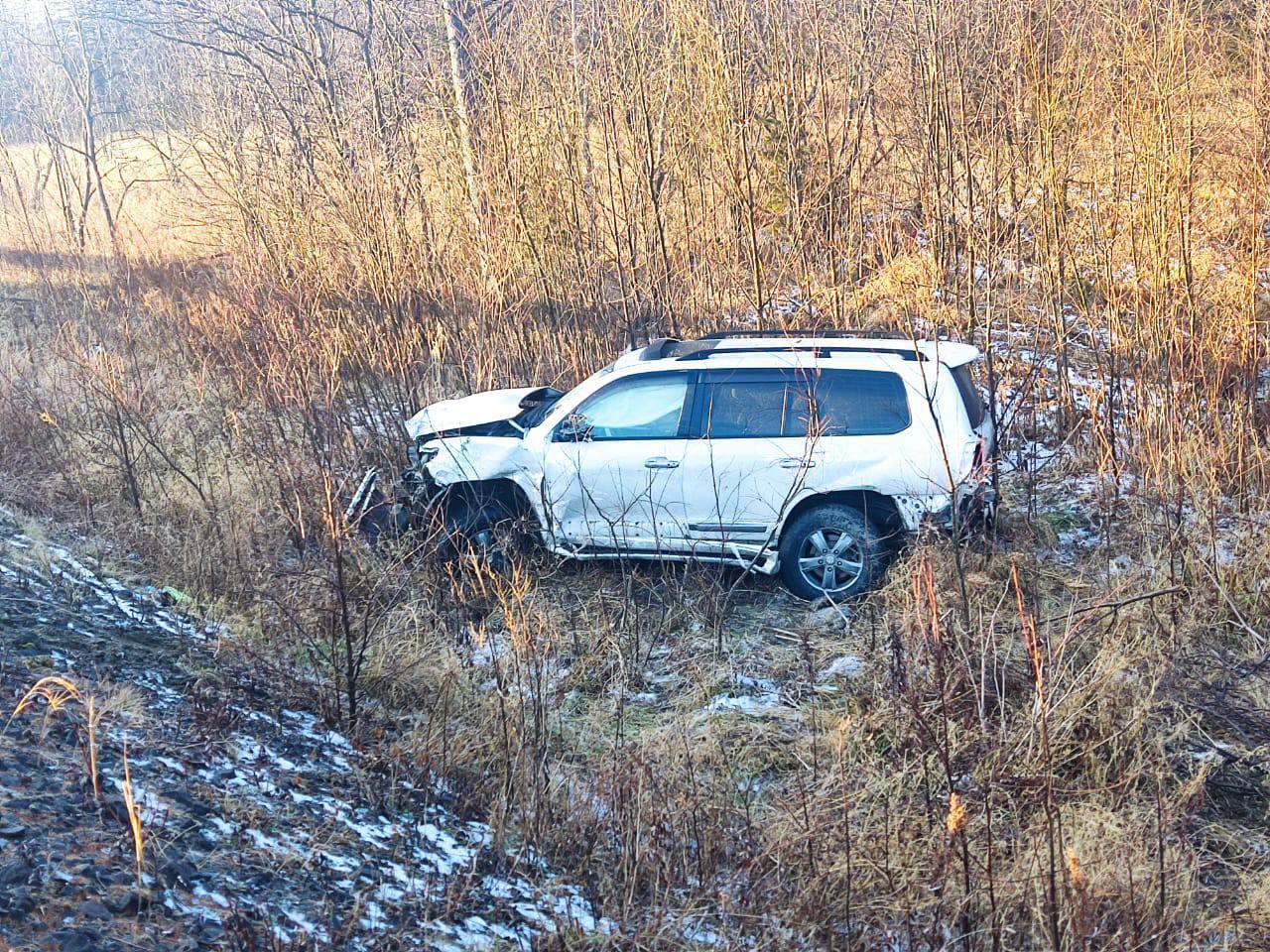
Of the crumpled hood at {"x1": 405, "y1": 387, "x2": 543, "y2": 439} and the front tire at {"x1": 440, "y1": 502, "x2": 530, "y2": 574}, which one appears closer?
the front tire at {"x1": 440, "y1": 502, "x2": 530, "y2": 574}

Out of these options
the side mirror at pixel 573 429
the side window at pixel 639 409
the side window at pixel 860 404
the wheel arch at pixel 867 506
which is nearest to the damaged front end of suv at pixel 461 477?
the side mirror at pixel 573 429

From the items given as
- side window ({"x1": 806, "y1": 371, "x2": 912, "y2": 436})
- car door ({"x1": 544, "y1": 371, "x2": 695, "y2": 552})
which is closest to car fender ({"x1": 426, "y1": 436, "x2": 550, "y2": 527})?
car door ({"x1": 544, "y1": 371, "x2": 695, "y2": 552})

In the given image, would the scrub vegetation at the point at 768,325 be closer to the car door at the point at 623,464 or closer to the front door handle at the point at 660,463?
the car door at the point at 623,464

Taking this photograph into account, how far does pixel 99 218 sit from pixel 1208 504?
2037 centimetres

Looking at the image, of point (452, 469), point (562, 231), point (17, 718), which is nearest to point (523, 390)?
point (452, 469)

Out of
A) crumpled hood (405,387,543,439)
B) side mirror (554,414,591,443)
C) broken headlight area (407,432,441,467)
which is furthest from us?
crumpled hood (405,387,543,439)

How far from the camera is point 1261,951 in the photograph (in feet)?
10.7

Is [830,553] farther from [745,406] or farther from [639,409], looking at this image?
[639,409]

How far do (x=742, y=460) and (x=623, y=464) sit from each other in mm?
792

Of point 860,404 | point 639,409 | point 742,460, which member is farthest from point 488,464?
point 860,404

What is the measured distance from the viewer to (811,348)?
21.3ft

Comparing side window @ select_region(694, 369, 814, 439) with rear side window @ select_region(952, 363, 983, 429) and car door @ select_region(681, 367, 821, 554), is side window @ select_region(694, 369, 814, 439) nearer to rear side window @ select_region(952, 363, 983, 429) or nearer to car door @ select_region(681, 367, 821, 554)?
car door @ select_region(681, 367, 821, 554)

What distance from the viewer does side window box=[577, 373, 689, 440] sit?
21.6 feet

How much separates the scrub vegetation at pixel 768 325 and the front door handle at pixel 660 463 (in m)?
0.71
